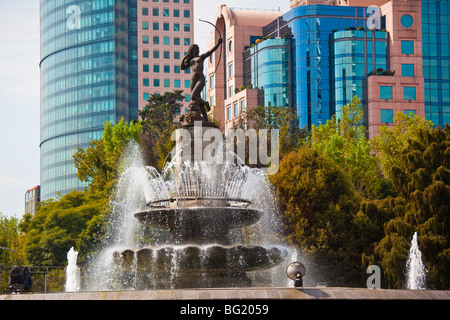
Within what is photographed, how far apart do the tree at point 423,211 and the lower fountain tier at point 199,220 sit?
1612cm

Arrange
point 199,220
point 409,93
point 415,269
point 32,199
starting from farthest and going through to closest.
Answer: point 32,199 < point 409,93 < point 415,269 < point 199,220

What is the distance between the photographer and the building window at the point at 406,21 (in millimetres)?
82188

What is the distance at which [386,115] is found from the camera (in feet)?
262

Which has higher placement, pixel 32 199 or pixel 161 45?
pixel 161 45

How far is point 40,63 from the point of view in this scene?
13012 cm

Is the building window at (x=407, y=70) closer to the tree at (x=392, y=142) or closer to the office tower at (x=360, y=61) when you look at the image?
the office tower at (x=360, y=61)

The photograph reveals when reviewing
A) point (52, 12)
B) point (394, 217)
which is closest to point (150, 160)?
point (394, 217)

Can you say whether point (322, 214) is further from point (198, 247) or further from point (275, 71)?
point (275, 71)

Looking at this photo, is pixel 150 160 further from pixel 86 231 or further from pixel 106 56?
pixel 106 56

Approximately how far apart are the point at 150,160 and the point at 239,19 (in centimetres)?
4784

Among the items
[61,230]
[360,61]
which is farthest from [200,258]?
[360,61]

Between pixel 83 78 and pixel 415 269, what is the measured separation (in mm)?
91160

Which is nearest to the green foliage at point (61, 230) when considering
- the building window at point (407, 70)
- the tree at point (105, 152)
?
the tree at point (105, 152)

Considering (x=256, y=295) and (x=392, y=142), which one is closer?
(x=256, y=295)
